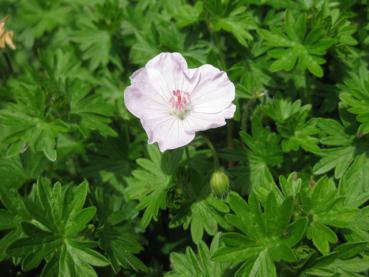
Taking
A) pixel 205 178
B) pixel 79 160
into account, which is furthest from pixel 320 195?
pixel 79 160

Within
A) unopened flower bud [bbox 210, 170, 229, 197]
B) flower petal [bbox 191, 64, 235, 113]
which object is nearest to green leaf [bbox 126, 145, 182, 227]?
unopened flower bud [bbox 210, 170, 229, 197]

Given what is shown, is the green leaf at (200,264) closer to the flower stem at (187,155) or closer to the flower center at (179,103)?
the flower stem at (187,155)

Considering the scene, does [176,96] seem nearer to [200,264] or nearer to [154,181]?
[154,181]

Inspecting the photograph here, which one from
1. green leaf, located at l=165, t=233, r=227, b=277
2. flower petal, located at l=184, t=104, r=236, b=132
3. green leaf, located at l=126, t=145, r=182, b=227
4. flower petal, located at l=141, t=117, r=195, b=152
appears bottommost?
green leaf, located at l=165, t=233, r=227, b=277

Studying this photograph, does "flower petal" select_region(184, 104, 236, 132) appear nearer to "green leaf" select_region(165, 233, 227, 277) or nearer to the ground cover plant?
the ground cover plant

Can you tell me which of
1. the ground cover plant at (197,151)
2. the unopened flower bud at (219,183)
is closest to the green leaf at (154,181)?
the ground cover plant at (197,151)

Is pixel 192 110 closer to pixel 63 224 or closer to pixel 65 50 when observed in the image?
pixel 63 224

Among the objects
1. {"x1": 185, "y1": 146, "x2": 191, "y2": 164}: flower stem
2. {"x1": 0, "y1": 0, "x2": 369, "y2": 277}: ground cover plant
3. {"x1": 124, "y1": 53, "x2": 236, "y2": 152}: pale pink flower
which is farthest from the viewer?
{"x1": 185, "y1": 146, "x2": 191, "y2": 164}: flower stem
